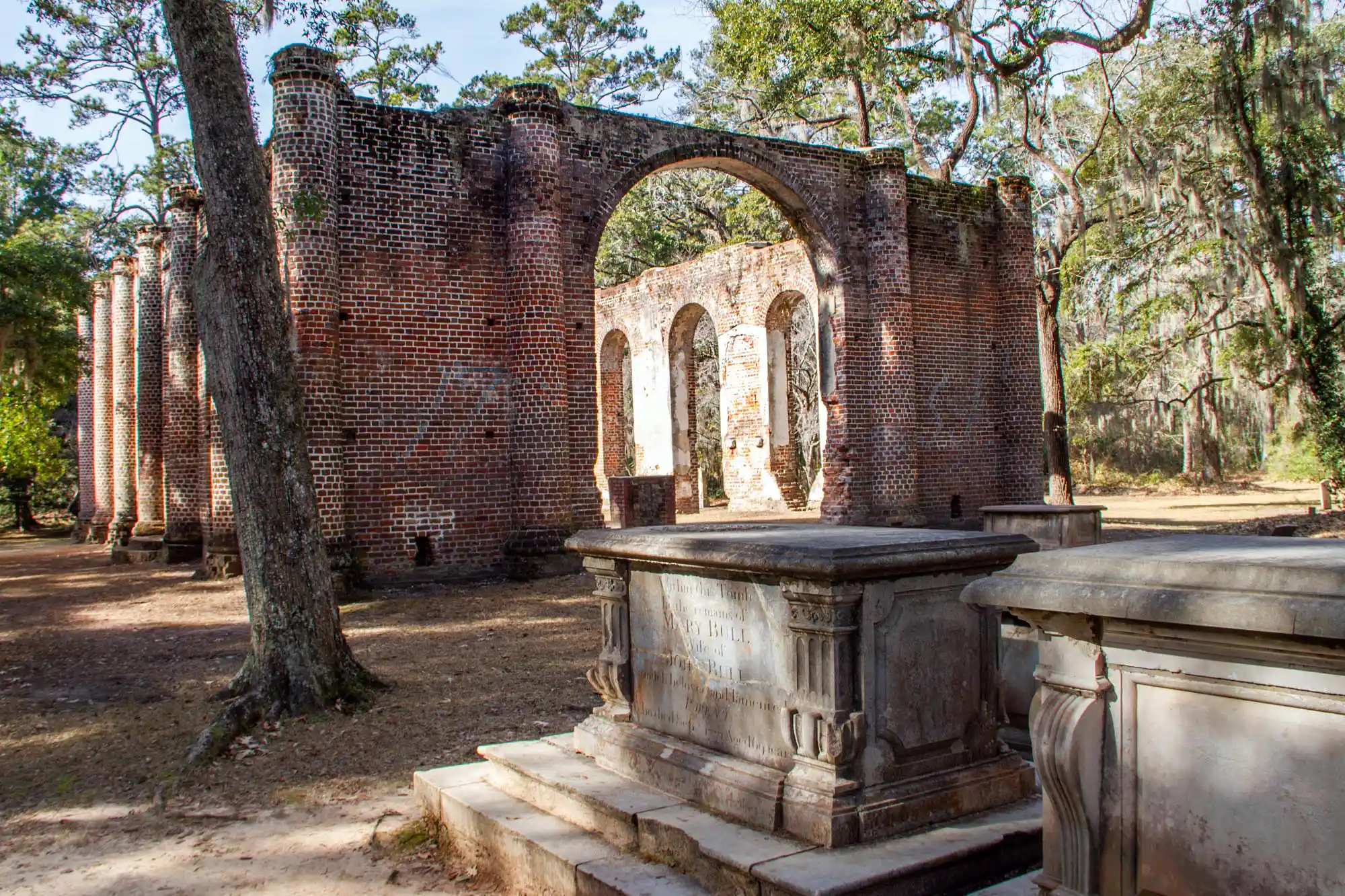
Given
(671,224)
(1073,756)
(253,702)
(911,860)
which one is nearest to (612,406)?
(671,224)

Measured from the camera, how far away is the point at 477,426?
12.4 metres

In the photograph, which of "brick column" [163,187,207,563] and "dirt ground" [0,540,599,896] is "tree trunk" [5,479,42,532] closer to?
"brick column" [163,187,207,563]

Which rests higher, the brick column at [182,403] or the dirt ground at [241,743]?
the brick column at [182,403]

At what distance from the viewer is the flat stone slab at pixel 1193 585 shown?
2.32m

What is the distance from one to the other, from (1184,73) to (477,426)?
14379 millimetres

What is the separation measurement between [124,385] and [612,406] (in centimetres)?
1049

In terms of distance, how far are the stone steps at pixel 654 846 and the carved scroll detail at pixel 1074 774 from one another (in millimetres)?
634

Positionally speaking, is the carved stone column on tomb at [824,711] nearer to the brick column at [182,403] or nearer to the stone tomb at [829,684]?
the stone tomb at [829,684]

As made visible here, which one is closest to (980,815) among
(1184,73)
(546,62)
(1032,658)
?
(1032,658)

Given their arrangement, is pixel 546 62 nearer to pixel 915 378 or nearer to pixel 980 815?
pixel 915 378

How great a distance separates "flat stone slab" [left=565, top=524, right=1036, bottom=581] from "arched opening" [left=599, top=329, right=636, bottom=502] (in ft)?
64.3

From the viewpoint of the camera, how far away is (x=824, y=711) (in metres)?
3.68

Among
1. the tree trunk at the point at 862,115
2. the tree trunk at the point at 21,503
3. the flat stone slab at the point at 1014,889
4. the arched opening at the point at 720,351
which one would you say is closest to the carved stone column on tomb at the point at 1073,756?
the flat stone slab at the point at 1014,889

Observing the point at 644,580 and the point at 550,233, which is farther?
the point at 550,233
